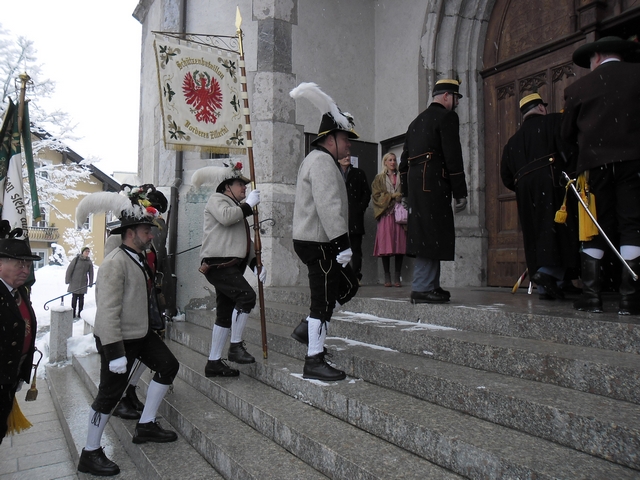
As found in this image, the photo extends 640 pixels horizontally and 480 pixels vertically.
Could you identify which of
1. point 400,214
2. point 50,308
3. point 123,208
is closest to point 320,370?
point 123,208

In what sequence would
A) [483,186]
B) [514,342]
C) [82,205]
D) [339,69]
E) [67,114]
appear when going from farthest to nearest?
1. [67,114]
2. [339,69]
3. [483,186]
4. [82,205]
5. [514,342]

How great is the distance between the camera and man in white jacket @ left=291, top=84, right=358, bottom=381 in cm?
369

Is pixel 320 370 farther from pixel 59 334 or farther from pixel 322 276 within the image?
pixel 59 334

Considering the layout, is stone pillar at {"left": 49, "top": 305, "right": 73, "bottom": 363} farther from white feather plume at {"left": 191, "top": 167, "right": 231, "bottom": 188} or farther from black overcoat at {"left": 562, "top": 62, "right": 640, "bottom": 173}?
black overcoat at {"left": 562, "top": 62, "right": 640, "bottom": 173}

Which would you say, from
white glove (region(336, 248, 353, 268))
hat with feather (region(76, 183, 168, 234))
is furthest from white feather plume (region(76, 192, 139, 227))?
white glove (region(336, 248, 353, 268))

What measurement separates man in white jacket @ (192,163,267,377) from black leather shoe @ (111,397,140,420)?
27.1 inches

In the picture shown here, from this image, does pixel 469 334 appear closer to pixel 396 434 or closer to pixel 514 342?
pixel 514 342

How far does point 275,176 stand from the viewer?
7.60 meters

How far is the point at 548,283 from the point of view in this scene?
179 inches

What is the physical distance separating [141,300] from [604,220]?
11.2 ft

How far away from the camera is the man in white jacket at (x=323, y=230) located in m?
3.69

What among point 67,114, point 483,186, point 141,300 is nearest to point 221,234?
point 141,300

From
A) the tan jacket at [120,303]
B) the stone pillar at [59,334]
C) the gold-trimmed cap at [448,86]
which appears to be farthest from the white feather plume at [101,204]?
the stone pillar at [59,334]

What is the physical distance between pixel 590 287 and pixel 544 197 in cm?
122
